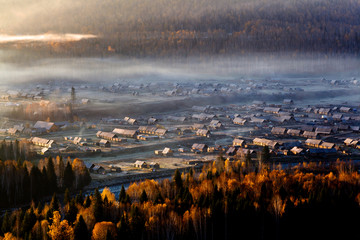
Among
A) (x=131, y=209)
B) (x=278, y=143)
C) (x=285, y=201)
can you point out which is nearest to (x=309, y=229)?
(x=285, y=201)

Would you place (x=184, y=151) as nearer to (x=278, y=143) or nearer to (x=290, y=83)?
(x=278, y=143)

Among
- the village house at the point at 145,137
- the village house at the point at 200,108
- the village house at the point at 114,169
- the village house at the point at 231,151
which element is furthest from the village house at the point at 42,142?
the village house at the point at 200,108

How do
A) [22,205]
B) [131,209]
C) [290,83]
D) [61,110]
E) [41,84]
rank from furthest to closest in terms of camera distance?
[290,83], [41,84], [61,110], [22,205], [131,209]

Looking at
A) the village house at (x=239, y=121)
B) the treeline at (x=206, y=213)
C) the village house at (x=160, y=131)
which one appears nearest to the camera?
the treeline at (x=206, y=213)

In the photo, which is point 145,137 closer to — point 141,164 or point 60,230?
point 141,164

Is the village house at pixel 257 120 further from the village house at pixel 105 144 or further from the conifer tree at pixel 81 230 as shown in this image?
the conifer tree at pixel 81 230

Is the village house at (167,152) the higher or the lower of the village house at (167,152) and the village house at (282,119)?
the higher

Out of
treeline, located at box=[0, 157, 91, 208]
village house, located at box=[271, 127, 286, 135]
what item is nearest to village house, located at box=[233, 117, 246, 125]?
village house, located at box=[271, 127, 286, 135]
